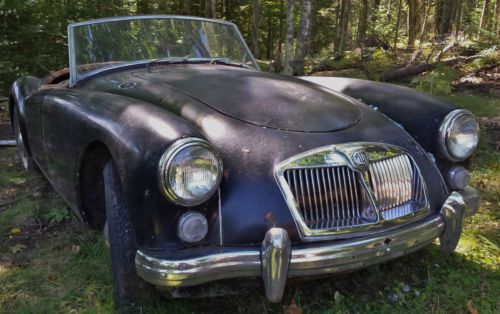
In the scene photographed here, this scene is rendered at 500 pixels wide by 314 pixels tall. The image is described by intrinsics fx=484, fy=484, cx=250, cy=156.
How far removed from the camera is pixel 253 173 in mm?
2188

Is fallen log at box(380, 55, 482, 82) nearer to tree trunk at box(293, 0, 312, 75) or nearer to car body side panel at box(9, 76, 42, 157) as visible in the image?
tree trunk at box(293, 0, 312, 75)

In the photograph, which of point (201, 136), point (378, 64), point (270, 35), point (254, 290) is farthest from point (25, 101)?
point (270, 35)

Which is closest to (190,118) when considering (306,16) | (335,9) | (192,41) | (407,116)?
(407,116)

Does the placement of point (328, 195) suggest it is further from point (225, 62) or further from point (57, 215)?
point (57, 215)

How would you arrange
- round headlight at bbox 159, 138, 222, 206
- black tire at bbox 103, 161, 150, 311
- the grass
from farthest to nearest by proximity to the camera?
1. the grass
2. black tire at bbox 103, 161, 150, 311
3. round headlight at bbox 159, 138, 222, 206

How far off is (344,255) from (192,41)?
242cm

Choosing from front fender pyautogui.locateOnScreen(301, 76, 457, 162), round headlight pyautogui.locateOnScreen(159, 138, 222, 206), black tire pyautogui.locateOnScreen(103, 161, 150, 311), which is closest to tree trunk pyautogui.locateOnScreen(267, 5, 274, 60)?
front fender pyautogui.locateOnScreen(301, 76, 457, 162)

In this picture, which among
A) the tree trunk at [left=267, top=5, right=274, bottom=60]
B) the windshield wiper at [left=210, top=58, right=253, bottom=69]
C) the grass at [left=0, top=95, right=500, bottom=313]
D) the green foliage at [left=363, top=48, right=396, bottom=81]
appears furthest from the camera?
the tree trunk at [left=267, top=5, right=274, bottom=60]

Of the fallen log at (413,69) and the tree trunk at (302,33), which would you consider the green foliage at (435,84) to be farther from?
the tree trunk at (302,33)

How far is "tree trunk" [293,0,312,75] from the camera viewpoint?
28.4 ft

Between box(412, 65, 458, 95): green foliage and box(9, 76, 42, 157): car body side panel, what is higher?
box(9, 76, 42, 157): car body side panel

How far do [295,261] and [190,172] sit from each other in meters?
0.58

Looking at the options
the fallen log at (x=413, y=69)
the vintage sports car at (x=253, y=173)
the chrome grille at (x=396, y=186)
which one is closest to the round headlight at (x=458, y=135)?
the vintage sports car at (x=253, y=173)

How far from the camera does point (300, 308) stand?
2.45 m
